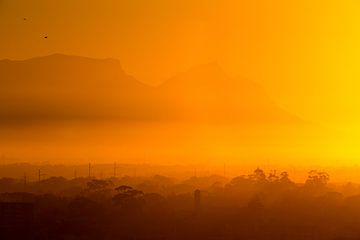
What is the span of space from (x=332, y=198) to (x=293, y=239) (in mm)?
50091

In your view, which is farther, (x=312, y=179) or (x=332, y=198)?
(x=312, y=179)

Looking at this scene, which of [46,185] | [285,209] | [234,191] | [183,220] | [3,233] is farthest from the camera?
[46,185]

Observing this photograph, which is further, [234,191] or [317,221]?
[234,191]

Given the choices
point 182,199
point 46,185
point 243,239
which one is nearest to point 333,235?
point 243,239

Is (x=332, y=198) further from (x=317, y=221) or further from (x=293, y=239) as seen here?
(x=293, y=239)

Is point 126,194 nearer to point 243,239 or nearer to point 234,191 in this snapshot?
point 243,239

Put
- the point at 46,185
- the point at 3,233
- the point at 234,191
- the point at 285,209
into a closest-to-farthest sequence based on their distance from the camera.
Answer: the point at 3,233, the point at 285,209, the point at 234,191, the point at 46,185

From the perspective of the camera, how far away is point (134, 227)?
65000 mm

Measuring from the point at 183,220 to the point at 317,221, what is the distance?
14553 mm

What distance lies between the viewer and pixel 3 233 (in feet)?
185

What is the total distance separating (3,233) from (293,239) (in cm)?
2469

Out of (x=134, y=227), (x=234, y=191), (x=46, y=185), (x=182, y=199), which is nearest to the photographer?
(x=134, y=227)

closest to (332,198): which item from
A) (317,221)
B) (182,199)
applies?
(182,199)

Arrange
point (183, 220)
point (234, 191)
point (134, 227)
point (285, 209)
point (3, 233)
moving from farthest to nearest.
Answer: point (234, 191) < point (285, 209) < point (183, 220) < point (134, 227) < point (3, 233)
